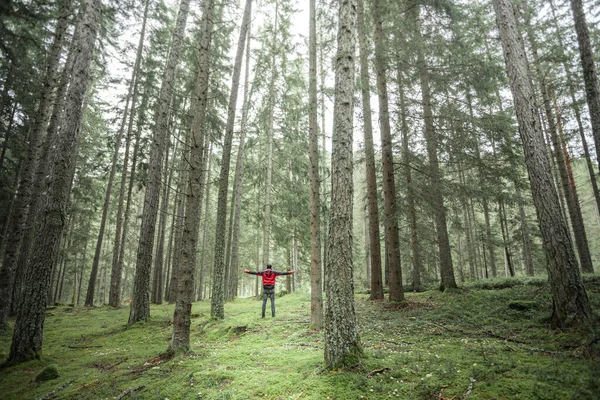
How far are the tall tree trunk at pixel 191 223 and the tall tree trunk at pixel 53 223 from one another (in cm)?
301

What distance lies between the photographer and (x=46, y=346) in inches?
320

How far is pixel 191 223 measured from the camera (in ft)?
22.6

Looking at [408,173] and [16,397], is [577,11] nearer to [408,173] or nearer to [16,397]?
[408,173]

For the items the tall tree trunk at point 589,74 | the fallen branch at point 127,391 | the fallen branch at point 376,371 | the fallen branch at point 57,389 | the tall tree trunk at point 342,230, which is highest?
the tall tree trunk at point 589,74

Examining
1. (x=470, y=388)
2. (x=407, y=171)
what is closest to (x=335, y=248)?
(x=470, y=388)

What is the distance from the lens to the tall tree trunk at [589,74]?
8.18 m

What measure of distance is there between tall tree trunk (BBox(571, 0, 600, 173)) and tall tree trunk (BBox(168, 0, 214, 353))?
11077 millimetres

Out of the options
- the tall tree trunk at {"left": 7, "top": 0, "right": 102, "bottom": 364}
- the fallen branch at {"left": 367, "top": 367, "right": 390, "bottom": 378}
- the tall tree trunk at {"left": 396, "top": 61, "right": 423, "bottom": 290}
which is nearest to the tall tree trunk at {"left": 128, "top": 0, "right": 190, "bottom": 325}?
the tall tree trunk at {"left": 7, "top": 0, "right": 102, "bottom": 364}

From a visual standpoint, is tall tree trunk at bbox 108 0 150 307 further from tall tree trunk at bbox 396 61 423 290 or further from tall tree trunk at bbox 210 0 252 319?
tall tree trunk at bbox 396 61 423 290

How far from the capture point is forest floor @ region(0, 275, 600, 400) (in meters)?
3.75

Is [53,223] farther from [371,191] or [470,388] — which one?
[371,191]

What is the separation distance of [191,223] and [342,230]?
13.0ft

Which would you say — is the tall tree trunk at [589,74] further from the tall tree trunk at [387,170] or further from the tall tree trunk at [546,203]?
the tall tree trunk at [387,170]

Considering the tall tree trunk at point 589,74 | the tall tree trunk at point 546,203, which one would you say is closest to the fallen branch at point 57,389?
the tall tree trunk at point 546,203
